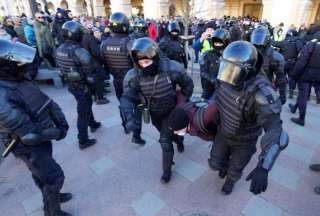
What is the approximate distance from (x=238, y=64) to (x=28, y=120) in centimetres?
190

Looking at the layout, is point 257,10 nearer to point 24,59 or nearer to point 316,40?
point 316,40

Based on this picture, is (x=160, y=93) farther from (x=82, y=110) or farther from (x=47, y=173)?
(x=82, y=110)

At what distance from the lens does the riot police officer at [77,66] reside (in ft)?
10.7

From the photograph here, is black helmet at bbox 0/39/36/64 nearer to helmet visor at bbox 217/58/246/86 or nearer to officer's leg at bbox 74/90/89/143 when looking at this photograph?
officer's leg at bbox 74/90/89/143

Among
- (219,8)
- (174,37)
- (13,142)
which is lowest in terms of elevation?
(13,142)

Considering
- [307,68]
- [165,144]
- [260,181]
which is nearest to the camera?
[260,181]

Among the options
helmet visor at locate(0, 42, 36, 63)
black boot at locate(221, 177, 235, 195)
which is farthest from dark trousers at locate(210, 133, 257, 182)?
helmet visor at locate(0, 42, 36, 63)

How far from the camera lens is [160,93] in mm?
2537

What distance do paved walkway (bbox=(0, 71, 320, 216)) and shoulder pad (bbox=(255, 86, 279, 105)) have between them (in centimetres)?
149

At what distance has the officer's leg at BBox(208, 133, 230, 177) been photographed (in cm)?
245

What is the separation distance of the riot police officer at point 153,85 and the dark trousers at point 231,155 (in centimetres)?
59

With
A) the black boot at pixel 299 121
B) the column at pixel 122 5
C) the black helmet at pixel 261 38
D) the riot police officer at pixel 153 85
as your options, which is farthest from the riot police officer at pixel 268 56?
the column at pixel 122 5

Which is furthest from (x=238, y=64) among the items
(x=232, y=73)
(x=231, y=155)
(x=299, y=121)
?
(x=299, y=121)

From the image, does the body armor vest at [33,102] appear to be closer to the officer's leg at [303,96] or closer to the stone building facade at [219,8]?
the officer's leg at [303,96]
